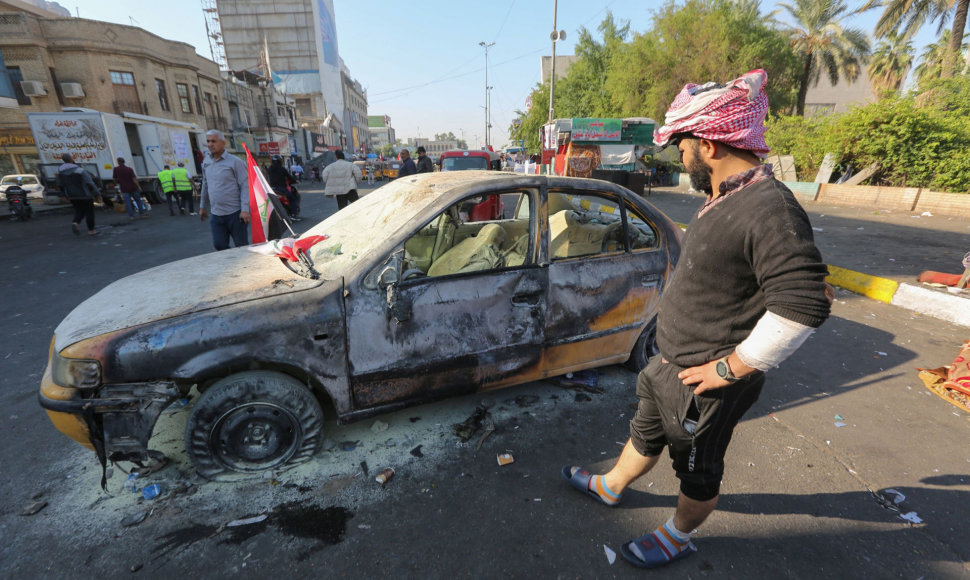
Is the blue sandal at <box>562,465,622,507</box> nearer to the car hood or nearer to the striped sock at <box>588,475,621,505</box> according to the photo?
the striped sock at <box>588,475,621,505</box>

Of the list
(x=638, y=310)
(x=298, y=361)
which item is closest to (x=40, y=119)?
(x=298, y=361)

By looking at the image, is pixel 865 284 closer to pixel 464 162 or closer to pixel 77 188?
pixel 464 162

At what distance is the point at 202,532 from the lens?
2041 millimetres

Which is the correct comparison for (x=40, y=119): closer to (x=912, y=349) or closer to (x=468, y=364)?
(x=468, y=364)

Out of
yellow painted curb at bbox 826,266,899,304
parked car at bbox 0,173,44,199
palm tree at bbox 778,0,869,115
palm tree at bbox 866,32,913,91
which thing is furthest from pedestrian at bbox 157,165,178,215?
palm tree at bbox 866,32,913,91

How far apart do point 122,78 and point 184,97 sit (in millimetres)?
3808

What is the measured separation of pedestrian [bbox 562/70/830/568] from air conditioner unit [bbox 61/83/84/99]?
104ft

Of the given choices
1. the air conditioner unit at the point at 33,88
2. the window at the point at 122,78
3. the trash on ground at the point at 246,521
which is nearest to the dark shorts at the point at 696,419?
the trash on ground at the point at 246,521

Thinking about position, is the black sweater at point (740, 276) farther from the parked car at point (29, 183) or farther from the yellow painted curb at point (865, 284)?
the parked car at point (29, 183)

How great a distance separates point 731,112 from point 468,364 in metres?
1.89

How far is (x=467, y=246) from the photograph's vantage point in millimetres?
3188

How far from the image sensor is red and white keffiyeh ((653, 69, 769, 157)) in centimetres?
142

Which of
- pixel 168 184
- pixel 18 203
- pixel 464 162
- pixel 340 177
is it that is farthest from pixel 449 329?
pixel 18 203

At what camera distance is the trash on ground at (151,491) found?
224cm
